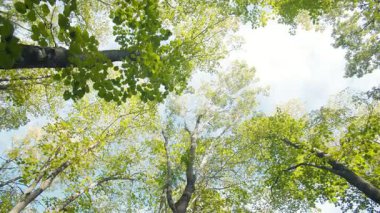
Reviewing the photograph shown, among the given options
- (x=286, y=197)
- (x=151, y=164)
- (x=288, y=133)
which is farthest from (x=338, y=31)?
(x=151, y=164)

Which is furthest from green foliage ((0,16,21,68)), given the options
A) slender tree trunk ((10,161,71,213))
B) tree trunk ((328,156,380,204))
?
tree trunk ((328,156,380,204))

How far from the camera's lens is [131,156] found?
57.3ft

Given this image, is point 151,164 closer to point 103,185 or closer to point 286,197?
point 103,185

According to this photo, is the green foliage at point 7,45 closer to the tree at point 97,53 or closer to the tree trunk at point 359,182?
the tree at point 97,53

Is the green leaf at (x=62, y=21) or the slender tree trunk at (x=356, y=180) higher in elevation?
the slender tree trunk at (x=356, y=180)

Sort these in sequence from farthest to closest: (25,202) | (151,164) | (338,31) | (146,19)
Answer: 1. (338,31)
2. (151,164)
3. (25,202)
4. (146,19)

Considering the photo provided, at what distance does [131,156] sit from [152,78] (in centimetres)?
1294

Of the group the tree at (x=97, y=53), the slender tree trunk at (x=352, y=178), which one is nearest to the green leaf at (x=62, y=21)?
the tree at (x=97, y=53)

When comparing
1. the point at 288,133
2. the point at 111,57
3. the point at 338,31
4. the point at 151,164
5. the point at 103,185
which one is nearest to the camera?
the point at 111,57

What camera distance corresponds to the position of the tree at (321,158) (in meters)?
10.9

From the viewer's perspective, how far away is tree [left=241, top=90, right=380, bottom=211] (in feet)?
35.9

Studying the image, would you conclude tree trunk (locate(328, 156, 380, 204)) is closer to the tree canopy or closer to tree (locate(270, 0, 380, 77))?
the tree canopy

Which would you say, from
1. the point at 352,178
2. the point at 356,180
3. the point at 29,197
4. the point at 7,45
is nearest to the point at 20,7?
the point at 7,45

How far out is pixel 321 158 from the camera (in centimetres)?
1121
